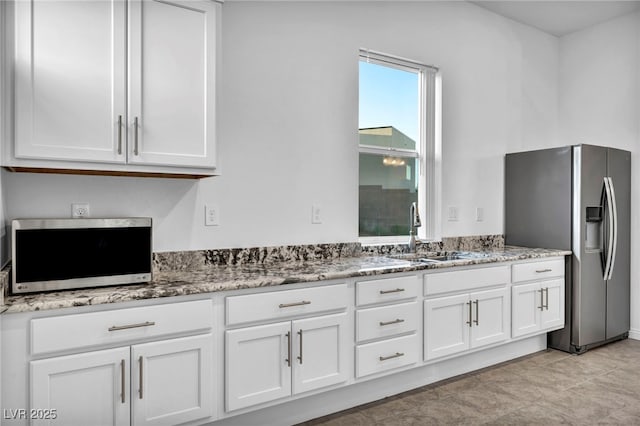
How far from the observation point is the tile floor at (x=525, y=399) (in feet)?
8.30

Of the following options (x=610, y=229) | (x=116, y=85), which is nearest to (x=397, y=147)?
(x=610, y=229)

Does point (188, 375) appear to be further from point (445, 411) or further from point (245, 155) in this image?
point (445, 411)

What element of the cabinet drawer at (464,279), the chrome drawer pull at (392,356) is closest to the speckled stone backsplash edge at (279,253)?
the cabinet drawer at (464,279)

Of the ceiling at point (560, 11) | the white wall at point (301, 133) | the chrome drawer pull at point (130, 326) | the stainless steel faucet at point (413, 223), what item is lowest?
the chrome drawer pull at point (130, 326)

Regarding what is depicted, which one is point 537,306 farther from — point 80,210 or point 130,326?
point 80,210

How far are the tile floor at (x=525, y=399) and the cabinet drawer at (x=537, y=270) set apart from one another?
2.22ft

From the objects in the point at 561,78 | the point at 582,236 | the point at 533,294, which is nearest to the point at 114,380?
the point at 533,294

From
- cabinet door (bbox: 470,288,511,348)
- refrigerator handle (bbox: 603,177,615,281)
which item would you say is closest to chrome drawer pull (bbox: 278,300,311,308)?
cabinet door (bbox: 470,288,511,348)

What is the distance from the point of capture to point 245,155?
9.12 feet

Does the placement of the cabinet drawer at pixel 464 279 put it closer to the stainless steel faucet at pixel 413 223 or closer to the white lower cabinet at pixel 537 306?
the white lower cabinet at pixel 537 306

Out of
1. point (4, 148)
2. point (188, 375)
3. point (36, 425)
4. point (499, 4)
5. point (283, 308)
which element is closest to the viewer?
point (36, 425)

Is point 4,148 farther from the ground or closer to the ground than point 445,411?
farther from the ground

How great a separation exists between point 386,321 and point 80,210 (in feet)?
5.95

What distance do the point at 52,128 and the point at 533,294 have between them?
134 inches
